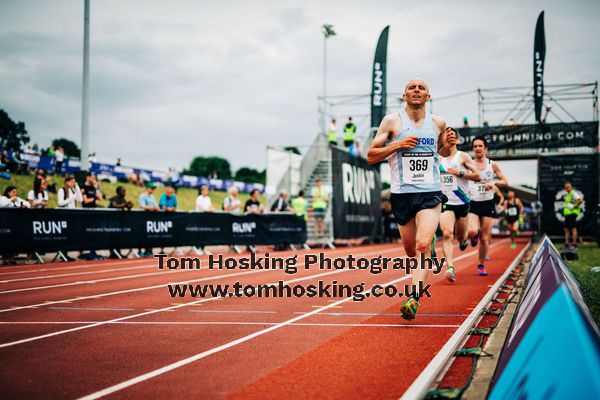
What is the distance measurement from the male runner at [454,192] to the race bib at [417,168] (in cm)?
359

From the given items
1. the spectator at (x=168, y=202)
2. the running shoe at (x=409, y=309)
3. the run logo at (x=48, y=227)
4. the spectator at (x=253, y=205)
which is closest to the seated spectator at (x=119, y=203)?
the spectator at (x=168, y=202)

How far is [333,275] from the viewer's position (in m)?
11.3

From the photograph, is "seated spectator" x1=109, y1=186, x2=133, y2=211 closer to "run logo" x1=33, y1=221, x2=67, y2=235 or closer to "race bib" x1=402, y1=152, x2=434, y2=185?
"run logo" x1=33, y1=221, x2=67, y2=235

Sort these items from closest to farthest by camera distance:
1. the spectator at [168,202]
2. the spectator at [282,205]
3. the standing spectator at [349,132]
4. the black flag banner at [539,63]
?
the spectator at [168,202]
the spectator at [282,205]
the standing spectator at [349,132]
the black flag banner at [539,63]

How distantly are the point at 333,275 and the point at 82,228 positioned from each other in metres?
7.40

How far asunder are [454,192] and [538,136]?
19957 mm

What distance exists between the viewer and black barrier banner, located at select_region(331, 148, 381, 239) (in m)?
22.5

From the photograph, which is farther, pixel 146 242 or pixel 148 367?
pixel 146 242

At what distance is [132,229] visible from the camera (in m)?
16.5

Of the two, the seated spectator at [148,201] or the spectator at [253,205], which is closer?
→ the seated spectator at [148,201]

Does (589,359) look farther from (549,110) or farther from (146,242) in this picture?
(549,110)

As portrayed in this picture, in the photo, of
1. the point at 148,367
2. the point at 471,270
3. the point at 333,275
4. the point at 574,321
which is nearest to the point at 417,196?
the point at 148,367

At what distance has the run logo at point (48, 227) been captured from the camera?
1411 cm

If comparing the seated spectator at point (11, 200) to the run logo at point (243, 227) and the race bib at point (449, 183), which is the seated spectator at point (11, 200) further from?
the race bib at point (449, 183)
